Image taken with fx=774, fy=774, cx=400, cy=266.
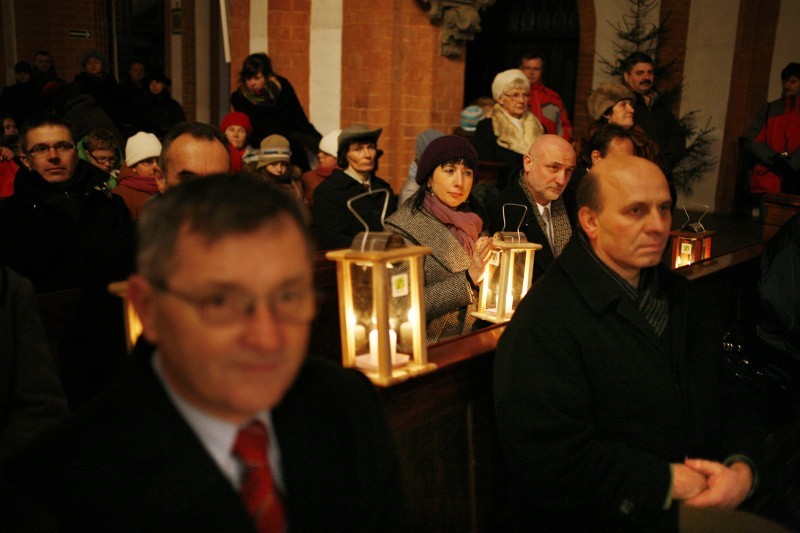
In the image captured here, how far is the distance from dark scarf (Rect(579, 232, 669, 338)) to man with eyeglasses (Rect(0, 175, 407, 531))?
1.42 metres

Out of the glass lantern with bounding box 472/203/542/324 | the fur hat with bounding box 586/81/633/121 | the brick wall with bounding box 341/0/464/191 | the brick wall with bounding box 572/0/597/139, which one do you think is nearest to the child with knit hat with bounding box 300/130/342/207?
the brick wall with bounding box 341/0/464/191

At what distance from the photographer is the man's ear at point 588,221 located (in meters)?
2.60

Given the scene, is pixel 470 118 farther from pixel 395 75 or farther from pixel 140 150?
pixel 140 150

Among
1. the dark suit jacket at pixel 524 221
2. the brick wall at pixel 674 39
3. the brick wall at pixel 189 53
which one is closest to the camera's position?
the dark suit jacket at pixel 524 221

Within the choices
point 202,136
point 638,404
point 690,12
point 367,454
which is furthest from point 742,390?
point 690,12

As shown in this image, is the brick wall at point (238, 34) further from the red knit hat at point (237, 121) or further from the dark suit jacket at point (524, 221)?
the dark suit jacket at point (524, 221)

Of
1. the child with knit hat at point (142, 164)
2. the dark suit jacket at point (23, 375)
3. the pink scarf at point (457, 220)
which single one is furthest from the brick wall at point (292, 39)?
the dark suit jacket at point (23, 375)

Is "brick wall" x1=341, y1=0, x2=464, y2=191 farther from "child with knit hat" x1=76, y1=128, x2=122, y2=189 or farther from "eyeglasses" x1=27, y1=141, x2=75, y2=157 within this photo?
"eyeglasses" x1=27, y1=141, x2=75, y2=157

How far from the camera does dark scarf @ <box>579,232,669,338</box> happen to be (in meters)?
2.52

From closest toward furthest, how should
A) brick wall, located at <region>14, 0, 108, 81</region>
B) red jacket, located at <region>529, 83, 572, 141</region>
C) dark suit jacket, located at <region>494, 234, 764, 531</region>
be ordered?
dark suit jacket, located at <region>494, 234, 764, 531</region>, red jacket, located at <region>529, 83, 572, 141</region>, brick wall, located at <region>14, 0, 108, 81</region>

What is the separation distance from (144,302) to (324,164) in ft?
17.6

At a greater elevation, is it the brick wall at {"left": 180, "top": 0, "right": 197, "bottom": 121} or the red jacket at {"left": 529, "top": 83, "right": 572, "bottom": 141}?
the brick wall at {"left": 180, "top": 0, "right": 197, "bottom": 121}

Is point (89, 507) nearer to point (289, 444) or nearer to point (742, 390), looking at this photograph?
point (289, 444)

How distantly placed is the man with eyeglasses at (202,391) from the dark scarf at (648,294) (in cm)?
142
